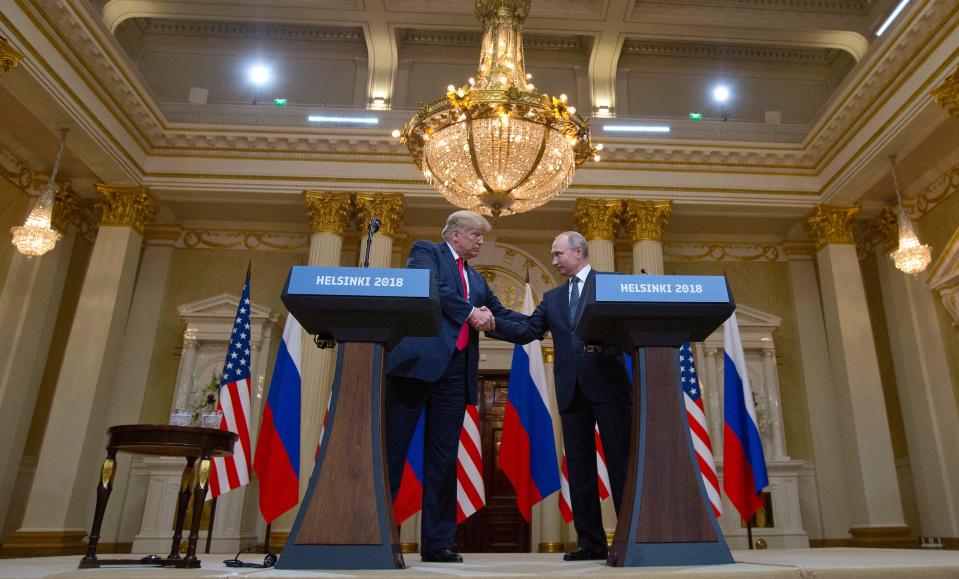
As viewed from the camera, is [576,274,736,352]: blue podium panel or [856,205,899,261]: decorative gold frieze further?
[856,205,899,261]: decorative gold frieze

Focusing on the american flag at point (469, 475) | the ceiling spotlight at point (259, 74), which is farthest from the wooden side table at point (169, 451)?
the ceiling spotlight at point (259, 74)

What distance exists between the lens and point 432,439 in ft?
9.76

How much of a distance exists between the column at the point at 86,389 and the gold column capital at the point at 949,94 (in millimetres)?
8888

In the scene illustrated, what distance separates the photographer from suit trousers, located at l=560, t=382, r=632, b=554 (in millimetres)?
2955

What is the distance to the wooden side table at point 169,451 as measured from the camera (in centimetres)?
277

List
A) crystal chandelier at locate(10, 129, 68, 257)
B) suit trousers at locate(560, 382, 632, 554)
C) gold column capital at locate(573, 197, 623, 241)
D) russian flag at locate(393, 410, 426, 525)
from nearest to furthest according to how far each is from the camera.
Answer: suit trousers at locate(560, 382, 632, 554) → russian flag at locate(393, 410, 426, 525) → crystal chandelier at locate(10, 129, 68, 257) → gold column capital at locate(573, 197, 623, 241)

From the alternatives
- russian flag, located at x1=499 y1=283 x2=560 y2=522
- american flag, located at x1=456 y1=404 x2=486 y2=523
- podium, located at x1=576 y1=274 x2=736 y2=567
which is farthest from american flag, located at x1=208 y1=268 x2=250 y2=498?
podium, located at x1=576 y1=274 x2=736 y2=567

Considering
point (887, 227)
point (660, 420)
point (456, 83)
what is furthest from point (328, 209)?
point (887, 227)

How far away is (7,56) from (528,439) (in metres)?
5.67

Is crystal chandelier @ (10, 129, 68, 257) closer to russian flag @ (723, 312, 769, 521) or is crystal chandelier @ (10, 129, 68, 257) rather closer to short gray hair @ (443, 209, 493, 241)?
short gray hair @ (443, 209, 493, 241)

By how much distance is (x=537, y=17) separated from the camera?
900 centimetres

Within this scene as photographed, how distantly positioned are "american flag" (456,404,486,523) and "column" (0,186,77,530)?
5.86 m

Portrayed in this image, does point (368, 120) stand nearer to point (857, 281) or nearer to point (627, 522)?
point (857, 281)

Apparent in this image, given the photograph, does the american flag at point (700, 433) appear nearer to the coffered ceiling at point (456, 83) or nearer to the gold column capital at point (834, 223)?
the coffered ceiling at point (456, 83)
